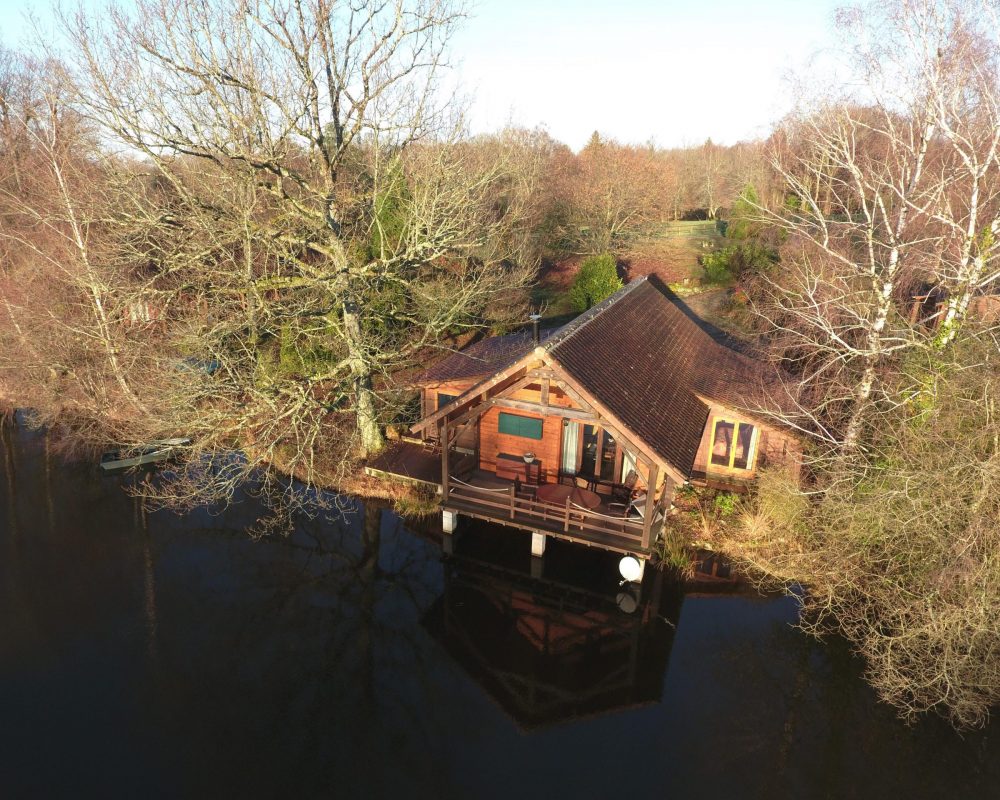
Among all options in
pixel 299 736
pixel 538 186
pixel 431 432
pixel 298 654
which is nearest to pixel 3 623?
pixel 298 654

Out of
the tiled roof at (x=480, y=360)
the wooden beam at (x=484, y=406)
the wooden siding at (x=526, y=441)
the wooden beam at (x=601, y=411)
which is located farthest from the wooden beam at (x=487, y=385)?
the tiled roof at (x=480, y=360)

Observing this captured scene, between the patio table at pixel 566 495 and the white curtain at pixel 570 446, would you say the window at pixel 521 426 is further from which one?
the patio table at pixel 566 495

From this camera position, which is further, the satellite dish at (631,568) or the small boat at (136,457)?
the small boat at (136,457)

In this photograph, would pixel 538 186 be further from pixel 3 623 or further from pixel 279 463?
pixel 3 623

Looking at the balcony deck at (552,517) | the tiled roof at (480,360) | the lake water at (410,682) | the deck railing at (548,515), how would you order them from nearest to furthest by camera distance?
the lake water at (410,682) < the balcony deck at (552,517) < the deck railing at (548,515) < the tiled roof at (480,360)

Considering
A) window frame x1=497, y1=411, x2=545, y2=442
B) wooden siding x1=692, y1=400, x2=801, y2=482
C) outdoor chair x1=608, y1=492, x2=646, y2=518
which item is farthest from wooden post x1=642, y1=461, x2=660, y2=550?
wooden siding x1=692, y1=400, x2=801, y2=482

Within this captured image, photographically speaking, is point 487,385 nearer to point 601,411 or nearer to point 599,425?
point 601,411

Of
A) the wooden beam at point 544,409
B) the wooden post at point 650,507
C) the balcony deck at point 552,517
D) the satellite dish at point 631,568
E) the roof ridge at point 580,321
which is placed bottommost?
the satellite dish at point 631,568
